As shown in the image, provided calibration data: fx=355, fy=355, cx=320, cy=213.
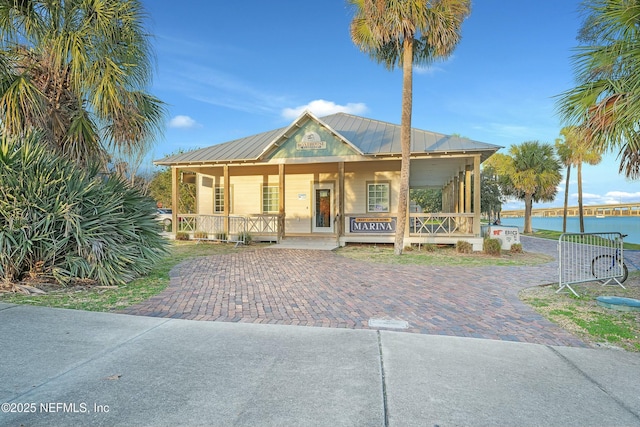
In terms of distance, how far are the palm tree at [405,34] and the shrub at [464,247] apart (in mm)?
2421

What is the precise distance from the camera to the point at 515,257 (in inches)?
511

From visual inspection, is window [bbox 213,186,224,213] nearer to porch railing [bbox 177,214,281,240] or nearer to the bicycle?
porch railing [bbox 177,214,281,240]

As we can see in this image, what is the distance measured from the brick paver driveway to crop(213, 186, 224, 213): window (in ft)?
31.7

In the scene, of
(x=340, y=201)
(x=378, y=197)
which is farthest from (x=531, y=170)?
(x=340, y=201)

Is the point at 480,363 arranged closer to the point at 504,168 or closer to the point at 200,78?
the point at 200,78

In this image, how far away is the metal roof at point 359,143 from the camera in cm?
1417

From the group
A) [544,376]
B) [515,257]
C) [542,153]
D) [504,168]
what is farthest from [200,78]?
[542,153]

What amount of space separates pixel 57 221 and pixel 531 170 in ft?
104

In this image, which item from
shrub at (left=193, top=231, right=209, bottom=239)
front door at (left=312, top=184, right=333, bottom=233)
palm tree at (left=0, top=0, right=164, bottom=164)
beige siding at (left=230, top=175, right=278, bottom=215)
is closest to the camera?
palm tree at (left=0, top=0, right=164, bottom=164)

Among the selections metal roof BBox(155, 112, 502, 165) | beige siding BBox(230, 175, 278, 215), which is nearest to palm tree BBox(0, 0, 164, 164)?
metal roof BBox(155, 112, 502, 165)

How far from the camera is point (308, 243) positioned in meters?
15.5

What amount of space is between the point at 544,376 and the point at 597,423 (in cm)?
80

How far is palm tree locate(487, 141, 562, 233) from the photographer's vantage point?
2872 centimetres

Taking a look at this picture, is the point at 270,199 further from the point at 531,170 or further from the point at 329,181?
the point at 531,170
